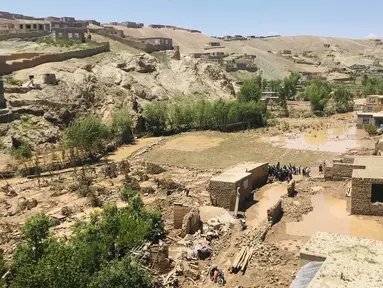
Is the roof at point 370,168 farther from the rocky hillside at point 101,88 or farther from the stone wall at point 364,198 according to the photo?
the rocky hillside at point 101,88

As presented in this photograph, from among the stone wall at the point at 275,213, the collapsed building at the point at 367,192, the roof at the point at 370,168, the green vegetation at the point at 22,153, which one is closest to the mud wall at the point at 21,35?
the green vegetation at the point at 22,153

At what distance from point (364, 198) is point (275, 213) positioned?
3.82 m

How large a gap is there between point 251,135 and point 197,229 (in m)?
26.5

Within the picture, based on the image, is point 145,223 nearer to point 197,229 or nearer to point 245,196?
point 197,229

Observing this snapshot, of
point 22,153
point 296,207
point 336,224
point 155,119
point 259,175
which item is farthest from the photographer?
point 155,119

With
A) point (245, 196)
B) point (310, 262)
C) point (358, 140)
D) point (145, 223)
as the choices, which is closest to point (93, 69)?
point (358, 140)

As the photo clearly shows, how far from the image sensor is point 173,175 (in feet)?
94.8

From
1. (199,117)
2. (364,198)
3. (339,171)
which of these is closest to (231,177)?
(364,198)

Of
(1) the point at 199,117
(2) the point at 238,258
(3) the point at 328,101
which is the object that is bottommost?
(3) the point at 328,101

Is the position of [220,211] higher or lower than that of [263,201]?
higher

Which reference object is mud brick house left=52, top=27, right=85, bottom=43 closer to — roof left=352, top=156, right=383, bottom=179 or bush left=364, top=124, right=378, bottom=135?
bush left=364, top=124, right=378, bottom=135

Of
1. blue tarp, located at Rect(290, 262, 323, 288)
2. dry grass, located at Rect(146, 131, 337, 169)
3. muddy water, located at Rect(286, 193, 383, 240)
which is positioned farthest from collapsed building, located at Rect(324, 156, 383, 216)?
dry grass, located at Rect(146, 131, 337, 169)

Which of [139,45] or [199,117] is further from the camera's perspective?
[139,45]

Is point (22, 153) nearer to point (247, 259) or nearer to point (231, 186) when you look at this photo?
point (231, 186)
